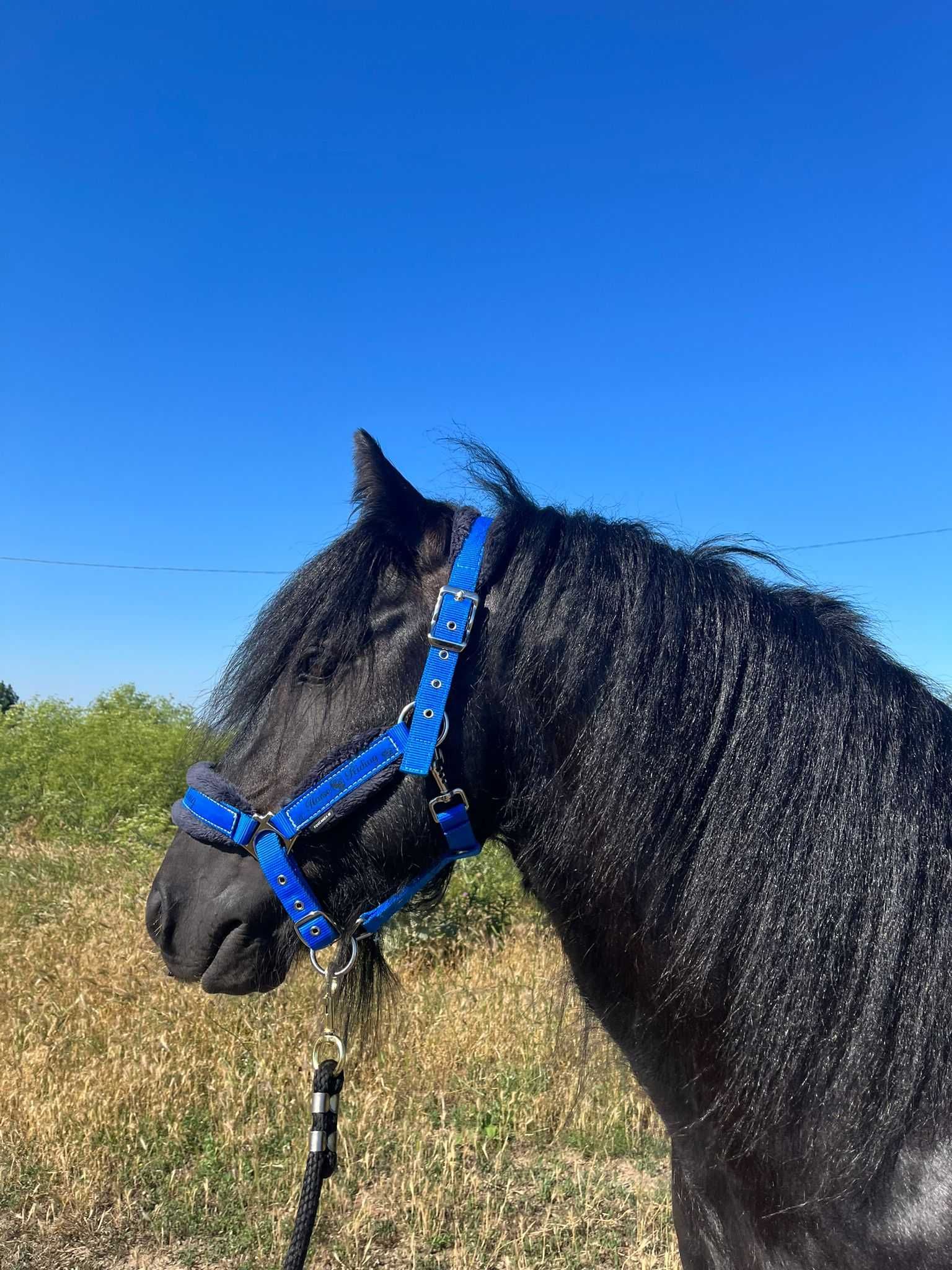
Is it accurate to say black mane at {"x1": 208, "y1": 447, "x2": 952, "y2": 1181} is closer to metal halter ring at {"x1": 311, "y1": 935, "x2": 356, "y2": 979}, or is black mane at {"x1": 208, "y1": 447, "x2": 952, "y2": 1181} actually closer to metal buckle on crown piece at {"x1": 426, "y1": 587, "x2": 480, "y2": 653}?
metal buckle on crown piece at {"x1": 426, "y1": 587, "x2": 480, "y2": 653}

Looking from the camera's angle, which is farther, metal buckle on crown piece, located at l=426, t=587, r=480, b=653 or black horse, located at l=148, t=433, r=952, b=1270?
metal buckle on crown piece, located at l=426, t=587, r=480, b=653

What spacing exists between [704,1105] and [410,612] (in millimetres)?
1153

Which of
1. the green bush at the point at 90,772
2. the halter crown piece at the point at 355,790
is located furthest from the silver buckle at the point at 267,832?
the green bush at the point at 90,772

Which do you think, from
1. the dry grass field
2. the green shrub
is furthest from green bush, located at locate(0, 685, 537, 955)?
the dry grass field

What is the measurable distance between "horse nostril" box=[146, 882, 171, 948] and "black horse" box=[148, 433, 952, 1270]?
15 mm

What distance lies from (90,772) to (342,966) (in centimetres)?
1243

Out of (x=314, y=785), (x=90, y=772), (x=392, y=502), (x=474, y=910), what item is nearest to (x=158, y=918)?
(x=314, y=785)

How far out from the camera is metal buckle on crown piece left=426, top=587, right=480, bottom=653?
1.54m

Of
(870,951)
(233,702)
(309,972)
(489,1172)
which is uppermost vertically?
(233,702)

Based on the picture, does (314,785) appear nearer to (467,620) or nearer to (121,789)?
(467,620)

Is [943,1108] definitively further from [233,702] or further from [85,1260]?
[85,1260]

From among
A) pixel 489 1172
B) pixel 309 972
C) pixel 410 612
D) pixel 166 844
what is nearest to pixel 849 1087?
pixel 410 612

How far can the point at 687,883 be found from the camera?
1.50 m

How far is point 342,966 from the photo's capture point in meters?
1.69
